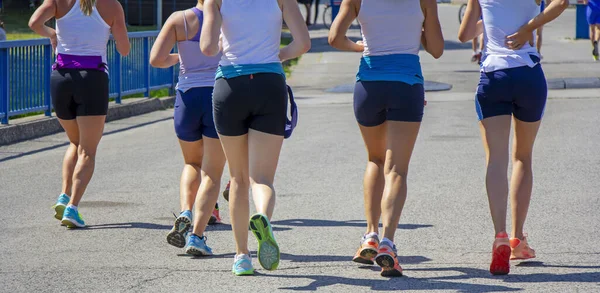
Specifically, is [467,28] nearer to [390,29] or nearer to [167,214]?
[390,29]

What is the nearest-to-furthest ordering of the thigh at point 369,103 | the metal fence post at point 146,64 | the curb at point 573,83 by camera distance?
the thigh at point 369,103 < the metal fence post at point 146,64 < the curb at point 573,83

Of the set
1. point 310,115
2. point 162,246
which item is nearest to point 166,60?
point 162,246

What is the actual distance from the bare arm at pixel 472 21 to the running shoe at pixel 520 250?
1.25 m

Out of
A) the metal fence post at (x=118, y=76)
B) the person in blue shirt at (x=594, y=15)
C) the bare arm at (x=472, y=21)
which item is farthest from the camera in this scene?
the person in blue shirt at (x=594, y=15)

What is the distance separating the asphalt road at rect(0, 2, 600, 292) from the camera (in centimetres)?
578

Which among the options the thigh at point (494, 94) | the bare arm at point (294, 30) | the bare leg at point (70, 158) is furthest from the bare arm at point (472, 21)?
the bare leg at point (70, 158)

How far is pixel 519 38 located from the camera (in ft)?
19.0

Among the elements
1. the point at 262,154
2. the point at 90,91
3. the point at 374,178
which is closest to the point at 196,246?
the point at 262,154

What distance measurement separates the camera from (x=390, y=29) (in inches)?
230

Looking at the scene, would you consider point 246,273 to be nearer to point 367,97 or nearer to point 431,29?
point 367,97

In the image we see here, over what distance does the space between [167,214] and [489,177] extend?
9.70ft

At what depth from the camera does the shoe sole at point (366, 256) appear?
6.06 m

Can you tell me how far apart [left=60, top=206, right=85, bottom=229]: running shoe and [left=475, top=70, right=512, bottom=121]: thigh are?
315 centimetres

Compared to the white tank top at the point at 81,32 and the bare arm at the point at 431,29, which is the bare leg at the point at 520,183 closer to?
the bare arm at the point at 431,29
